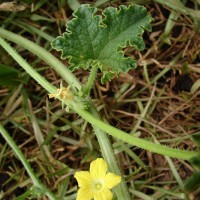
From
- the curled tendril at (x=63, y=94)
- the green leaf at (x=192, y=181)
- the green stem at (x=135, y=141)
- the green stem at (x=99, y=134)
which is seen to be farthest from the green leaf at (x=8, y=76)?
the green leaf at (x=192, y=181)

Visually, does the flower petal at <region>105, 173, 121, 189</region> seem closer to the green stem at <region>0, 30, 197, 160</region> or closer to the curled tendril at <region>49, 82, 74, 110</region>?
the green stem at <region>0, 30, 197, 160</region>

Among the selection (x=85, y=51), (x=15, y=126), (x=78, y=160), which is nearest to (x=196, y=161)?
(x=85, y=51)

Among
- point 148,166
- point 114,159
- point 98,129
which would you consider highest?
point 98,129

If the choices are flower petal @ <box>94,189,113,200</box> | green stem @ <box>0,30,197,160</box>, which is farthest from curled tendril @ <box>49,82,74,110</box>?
flower petal @ <box>94,189,113,200</box>

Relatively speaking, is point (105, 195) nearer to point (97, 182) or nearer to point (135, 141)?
point (97, 182)

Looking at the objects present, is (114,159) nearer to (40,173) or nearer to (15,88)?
(40,173)

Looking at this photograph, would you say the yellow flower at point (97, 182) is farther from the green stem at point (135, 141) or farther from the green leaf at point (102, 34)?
the green leaf at point (102, 34)
